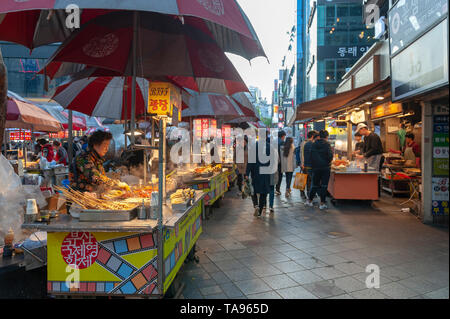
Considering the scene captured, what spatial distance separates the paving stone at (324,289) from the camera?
3850 mm

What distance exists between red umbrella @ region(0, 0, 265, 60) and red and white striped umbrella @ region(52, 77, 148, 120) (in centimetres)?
208

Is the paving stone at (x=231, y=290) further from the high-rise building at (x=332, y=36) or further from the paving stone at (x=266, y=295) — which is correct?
the high-rise building at (x=332, y=36)

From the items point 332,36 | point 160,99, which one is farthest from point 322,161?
point 332,36

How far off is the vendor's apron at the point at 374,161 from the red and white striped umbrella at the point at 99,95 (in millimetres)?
7105

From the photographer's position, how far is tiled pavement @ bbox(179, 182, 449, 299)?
148 inches

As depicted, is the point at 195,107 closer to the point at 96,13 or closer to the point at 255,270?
the point at 96,13

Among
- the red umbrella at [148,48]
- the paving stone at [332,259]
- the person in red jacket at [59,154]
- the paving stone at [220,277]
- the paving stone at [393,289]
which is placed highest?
the red umbrella at [148,48]

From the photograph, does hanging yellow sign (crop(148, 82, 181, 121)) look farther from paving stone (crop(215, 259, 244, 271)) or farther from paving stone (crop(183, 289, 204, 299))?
paving stone (crop(215, 259, 244, 271))

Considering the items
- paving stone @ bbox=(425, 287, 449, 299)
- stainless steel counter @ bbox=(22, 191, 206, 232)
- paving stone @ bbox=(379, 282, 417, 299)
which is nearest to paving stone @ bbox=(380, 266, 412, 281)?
paving stone @ bbox=(379, 282, 417, 299)

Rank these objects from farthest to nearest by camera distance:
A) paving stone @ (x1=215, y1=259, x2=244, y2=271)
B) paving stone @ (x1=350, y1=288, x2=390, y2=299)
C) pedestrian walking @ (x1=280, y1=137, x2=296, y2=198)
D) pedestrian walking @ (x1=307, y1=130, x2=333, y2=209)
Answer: pedestrian walking @ (x1=280, y1=137, x2=296, y2=198), pedestrian walking @ (x1=307, y1=130, x2=333, y2=209), paving stone @ (x1=215, y1=259, x2=244, y2=271), paving stone @ (x1=350, y1=288, x2=390, y2=299)

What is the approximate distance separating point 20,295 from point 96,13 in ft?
12.9

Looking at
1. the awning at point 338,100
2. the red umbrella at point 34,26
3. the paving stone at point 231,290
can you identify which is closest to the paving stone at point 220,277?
the paving stone at point 231,290
